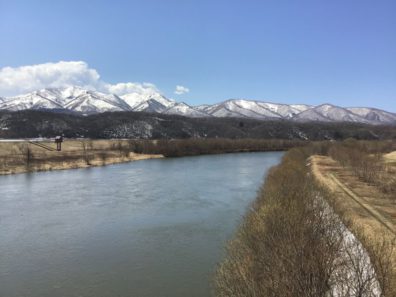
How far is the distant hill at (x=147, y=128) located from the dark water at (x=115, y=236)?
101 metres

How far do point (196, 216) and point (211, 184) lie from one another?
1551 cm

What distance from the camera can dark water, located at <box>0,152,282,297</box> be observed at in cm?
1619

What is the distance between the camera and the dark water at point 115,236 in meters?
16.2

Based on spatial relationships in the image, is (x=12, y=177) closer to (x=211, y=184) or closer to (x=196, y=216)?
(x=211, y=184)

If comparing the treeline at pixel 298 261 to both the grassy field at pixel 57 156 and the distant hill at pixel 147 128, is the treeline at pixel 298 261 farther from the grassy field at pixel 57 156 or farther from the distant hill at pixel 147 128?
the distant hill at pixel 147 128

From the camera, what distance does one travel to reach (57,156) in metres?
72.1

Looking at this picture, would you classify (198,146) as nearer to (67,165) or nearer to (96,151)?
(96,151)

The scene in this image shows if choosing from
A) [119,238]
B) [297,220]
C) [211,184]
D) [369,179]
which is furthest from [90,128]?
[297,220]

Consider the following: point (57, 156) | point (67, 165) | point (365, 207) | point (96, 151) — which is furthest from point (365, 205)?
point (96, 151)

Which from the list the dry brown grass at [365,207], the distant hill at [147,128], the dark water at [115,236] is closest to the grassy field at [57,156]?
the dark water at [115,236]

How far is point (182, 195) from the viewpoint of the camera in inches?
1422

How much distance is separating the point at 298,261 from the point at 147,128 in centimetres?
14599

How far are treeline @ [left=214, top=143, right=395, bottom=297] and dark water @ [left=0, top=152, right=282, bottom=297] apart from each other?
3.55 meters

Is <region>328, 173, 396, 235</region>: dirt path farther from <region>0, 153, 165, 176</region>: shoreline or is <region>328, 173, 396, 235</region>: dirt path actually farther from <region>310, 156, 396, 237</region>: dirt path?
<region>0, 153, 165, 176</region>: shoreline
